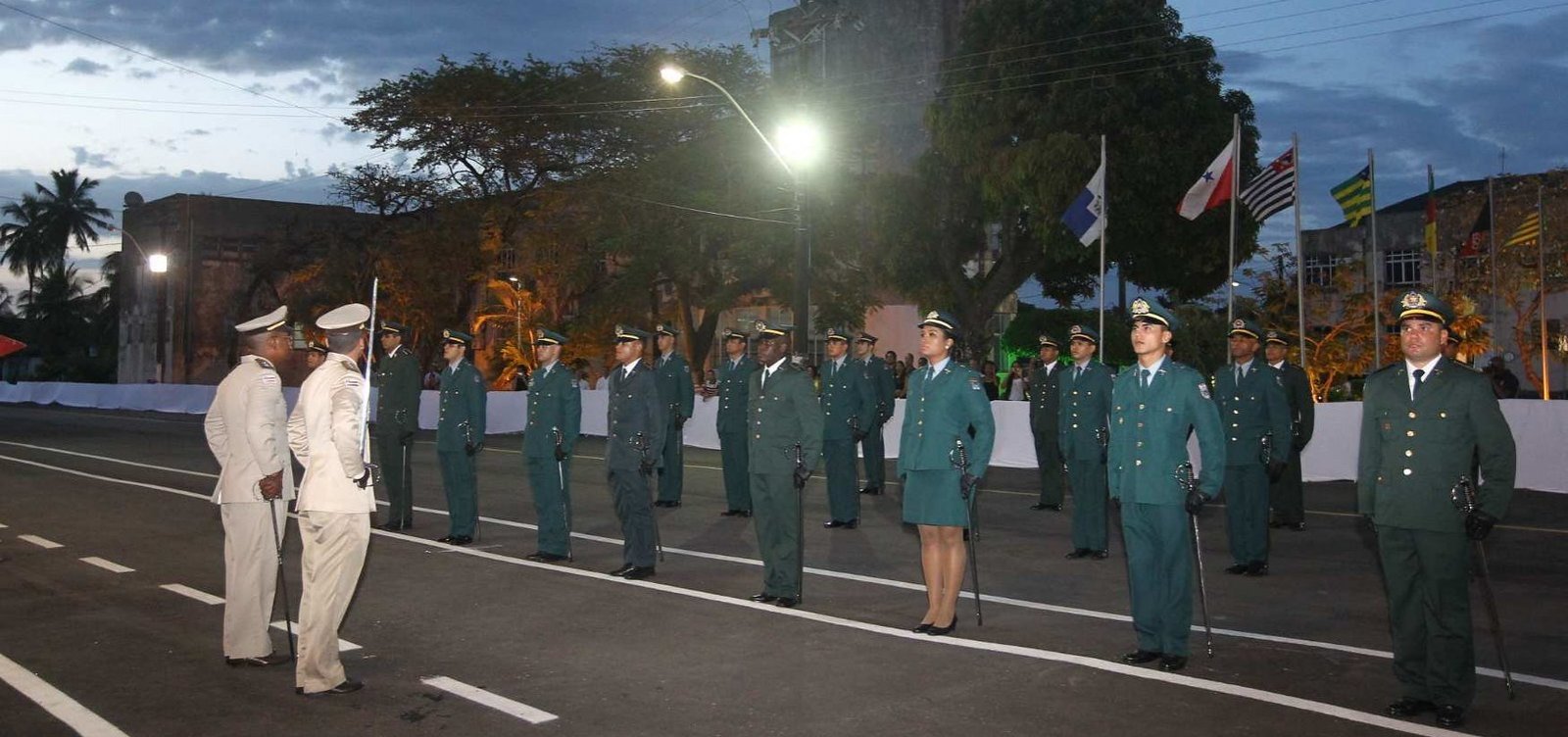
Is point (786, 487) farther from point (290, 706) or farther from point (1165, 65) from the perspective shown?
point (1165, 65)

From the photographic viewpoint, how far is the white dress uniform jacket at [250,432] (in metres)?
A: 7.61

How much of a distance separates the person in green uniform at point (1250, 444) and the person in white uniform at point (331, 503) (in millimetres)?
6889

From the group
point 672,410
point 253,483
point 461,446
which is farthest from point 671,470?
point 253,483

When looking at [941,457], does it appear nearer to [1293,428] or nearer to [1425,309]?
[1425,309]

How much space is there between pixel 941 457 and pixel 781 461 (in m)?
1.71

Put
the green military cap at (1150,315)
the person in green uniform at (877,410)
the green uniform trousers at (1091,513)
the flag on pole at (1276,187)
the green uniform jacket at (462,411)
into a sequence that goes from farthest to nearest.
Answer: the flag on pole at (1276,187), the person in green uniform at (877,410), the green uniform jacket at (462,411), the green uniform trousers at (1091,513), the green military cap at (1150,315)

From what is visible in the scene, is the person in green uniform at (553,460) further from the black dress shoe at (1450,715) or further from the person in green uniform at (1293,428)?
the black dress shoe at (1450,715)

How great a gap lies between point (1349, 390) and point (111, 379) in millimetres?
72794

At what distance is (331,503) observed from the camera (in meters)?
6.92

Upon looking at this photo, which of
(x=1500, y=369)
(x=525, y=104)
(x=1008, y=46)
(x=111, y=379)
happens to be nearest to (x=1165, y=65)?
(x=1008, y=46)

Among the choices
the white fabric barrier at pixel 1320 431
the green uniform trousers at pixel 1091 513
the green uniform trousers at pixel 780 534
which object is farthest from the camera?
the white fabric barrier at pixel 1320 431

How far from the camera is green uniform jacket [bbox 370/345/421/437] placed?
13.9m

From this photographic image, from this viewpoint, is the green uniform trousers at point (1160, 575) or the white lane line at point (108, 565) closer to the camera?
the green uniform trousers at point (1160, 575)

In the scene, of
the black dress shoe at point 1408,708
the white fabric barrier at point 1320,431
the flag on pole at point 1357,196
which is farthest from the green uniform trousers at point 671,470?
the flag on pole at point 1357,196
